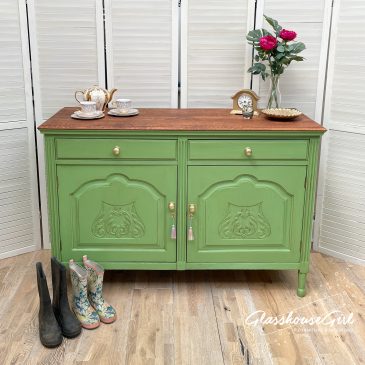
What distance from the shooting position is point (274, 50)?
2578 millimetres

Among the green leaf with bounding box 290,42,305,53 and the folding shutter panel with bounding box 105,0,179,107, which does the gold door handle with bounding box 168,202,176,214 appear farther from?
the green leaf with bounding box 290,42,305,53

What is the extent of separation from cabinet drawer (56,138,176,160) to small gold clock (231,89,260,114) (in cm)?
51

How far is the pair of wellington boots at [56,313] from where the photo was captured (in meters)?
2.12

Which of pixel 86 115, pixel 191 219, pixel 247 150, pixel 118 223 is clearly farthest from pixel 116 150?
pixel 247 150

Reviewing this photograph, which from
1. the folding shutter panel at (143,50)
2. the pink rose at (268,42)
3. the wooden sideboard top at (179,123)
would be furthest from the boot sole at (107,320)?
the pink rose at (268,42)

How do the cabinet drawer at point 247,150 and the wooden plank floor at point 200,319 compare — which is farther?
the cabinet drawer at point 247,150

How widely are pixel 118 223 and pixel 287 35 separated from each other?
→ 1.25 m

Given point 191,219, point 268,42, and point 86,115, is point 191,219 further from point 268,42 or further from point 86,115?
point 268,42

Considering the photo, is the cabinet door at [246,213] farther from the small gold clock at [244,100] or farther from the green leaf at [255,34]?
the green leaf at [255,34]

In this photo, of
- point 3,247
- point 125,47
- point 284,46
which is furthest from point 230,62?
point 3,247

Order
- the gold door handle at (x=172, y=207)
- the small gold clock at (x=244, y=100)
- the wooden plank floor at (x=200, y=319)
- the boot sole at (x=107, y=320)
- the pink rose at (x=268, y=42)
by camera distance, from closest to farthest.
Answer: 1. the wooden plank floor at (x=200, y=319)
2. the boot sole at (x=107, y=320)
3. the gold door handle at (x=172, y=207)
4. the pink rose at (x=268, y=42)
5. the small gold clock at (x=244, y=100)

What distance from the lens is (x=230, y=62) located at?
2.78 m

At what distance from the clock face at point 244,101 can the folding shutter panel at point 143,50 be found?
0.38 m

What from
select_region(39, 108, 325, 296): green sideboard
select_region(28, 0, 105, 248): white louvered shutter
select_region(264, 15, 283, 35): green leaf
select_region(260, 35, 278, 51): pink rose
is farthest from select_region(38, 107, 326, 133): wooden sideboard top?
select_region(264, 15, 283, 35): green leaf
